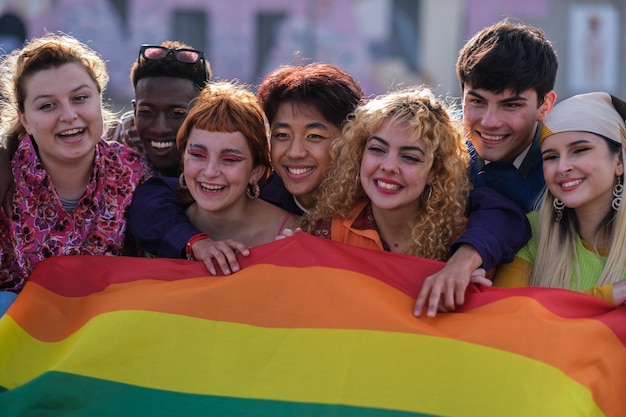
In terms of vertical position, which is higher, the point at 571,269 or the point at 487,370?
the point at 571,269

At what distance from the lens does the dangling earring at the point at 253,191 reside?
4.68m

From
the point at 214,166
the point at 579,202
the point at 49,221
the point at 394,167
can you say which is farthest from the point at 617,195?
the point at 49,221

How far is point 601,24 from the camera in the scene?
22047 millimetres

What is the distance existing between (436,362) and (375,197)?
3.39ft

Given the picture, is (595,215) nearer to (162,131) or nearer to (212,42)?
(162,131)

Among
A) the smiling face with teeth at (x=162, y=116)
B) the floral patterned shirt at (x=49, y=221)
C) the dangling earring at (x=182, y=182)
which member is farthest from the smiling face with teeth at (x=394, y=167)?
the smiling face with teeth at (x=162, y=116)

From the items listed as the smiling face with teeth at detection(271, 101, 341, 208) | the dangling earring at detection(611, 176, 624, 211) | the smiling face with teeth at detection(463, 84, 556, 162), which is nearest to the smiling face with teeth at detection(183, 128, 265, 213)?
the smiling face with teeth at detection(271, 101, 341, 208)

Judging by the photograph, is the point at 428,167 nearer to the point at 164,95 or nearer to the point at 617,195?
the point at 617,195

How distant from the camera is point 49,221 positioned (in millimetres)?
4469

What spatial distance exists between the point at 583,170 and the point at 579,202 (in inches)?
6.1

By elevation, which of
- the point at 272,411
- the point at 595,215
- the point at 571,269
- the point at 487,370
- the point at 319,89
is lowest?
the point at 272,411

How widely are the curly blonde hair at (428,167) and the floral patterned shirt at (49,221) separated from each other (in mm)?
1093

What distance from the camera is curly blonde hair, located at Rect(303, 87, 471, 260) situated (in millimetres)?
4195

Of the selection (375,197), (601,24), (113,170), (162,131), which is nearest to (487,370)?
(375,197)
